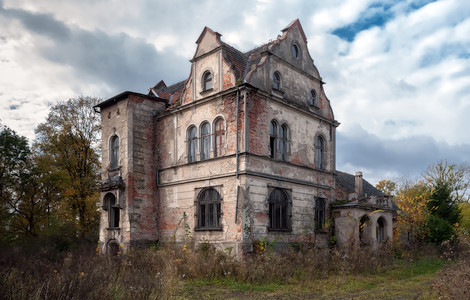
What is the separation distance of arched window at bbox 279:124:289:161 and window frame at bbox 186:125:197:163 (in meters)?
4.05

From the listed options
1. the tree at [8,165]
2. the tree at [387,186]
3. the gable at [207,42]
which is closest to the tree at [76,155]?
the tree at [8,165]

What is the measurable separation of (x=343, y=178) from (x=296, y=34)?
37.3 feet

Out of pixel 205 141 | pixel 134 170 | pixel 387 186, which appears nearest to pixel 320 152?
pixel 205 141

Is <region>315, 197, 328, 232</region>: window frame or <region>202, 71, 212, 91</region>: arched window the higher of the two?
<region>202, 71, 212, 91</region>: arched window

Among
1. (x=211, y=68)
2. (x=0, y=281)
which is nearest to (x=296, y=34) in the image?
(x=211, y=68)

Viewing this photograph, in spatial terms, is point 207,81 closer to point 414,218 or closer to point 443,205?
point 414,218

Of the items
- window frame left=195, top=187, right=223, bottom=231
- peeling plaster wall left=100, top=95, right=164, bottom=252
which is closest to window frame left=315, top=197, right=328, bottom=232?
window frame left=195, top=187, right=223, bottom=231

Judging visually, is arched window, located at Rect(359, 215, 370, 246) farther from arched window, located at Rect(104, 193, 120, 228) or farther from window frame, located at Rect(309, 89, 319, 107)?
arched window, located at Rect(104, 193, 120, 228)

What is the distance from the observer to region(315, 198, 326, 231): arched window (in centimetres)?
2047

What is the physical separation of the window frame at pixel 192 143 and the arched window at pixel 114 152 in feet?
13.9

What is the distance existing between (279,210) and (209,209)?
10.3ft

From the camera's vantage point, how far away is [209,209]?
18250 millimetres

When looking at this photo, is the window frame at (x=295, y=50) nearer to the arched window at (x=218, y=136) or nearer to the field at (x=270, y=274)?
the arched window at (x=218, y=136)

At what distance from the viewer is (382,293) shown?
1199 centimetres
